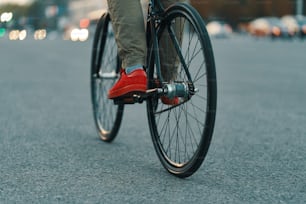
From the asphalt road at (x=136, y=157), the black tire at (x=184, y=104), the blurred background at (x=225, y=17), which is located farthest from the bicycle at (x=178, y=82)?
the blurred background at (x=225, y=17)

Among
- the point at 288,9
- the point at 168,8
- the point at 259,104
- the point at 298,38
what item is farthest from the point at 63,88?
the point at 288,9

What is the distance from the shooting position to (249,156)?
4.71 m

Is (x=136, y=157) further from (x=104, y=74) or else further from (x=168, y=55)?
(x=104, y=74)

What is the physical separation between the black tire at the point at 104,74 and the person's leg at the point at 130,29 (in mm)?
1000

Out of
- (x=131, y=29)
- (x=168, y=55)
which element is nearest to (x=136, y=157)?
(x=168, y=55)

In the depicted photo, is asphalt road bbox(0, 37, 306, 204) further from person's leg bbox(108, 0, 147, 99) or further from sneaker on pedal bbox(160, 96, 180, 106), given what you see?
person's leg bbox(108, 0, 147, 99)

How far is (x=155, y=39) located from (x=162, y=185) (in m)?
0.85

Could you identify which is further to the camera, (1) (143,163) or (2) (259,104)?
(2) (259,104)

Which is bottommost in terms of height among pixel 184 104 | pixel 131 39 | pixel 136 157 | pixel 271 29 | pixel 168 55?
pixel 136 157

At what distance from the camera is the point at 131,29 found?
418cm

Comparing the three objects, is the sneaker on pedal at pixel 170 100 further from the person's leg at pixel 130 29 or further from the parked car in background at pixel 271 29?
the parked car in background at pixel 271 29

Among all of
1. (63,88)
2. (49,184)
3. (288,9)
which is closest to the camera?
(49,184)

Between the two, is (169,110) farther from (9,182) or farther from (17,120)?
(17,120)

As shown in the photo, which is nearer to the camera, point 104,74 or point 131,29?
point 131,29
